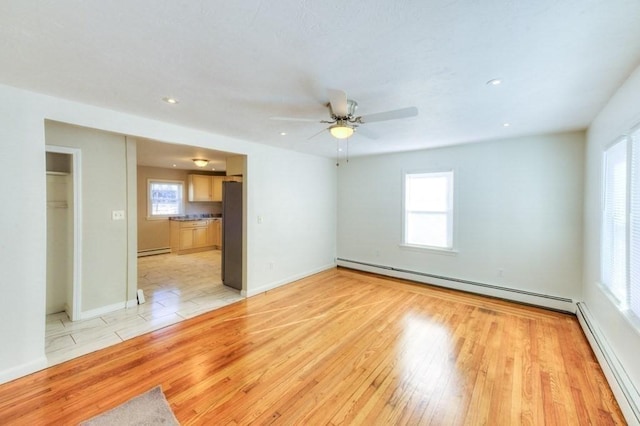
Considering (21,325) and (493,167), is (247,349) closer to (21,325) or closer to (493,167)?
(21,325)

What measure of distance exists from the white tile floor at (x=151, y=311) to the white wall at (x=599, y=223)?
416 cm

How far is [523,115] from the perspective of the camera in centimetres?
287

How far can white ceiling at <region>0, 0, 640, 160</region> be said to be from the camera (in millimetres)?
1322

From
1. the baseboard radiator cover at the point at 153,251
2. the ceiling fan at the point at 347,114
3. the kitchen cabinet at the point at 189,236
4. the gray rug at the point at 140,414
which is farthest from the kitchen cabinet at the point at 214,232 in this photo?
the ceiling fan at the point at 347,114

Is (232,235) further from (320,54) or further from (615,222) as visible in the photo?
(615,222)

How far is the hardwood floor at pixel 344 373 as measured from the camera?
74.0 inches

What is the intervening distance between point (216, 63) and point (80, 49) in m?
0.82

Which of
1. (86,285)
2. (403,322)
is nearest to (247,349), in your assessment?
(403,322)

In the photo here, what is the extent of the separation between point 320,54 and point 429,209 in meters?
3.83

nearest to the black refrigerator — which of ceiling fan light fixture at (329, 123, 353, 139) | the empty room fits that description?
the empty room

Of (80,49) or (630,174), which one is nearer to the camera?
(80,49)

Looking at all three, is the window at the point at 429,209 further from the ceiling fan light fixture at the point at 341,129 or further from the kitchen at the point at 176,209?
the kitchen at the point at 176,209

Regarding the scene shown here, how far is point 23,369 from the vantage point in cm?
222

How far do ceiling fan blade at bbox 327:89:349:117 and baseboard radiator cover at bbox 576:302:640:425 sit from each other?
2.88 m
